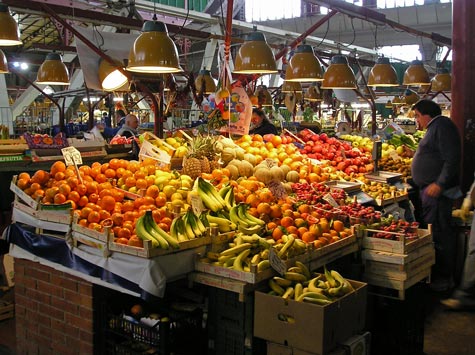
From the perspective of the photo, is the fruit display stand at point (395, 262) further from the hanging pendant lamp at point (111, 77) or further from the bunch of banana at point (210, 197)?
the hanging pendant lamp at point (111, 77)

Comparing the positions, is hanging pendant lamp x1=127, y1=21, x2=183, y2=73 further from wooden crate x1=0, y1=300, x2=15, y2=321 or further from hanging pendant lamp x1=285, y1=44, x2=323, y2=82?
wooden crate x1=0, y1=300, x2=15, y2=321

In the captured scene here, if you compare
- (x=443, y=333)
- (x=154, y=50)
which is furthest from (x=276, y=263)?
(x=443, y=333)

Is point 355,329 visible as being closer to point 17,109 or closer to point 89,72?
point 89,72

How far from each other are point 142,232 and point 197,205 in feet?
1.92

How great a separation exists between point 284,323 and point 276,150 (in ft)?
10.2

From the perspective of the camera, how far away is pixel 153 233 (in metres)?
3.35

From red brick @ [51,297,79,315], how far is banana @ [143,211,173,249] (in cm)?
80

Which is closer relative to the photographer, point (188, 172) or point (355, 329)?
point (355, 329)

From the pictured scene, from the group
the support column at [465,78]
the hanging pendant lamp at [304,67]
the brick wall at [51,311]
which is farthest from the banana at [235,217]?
the support column at [465,78]

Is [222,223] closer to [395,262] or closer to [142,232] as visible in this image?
[142,232]

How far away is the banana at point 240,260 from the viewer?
3.28 m

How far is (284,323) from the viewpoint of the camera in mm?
2947

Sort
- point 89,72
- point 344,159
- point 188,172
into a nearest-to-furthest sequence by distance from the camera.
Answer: point 188,172 → point 89,72 → point 344,159

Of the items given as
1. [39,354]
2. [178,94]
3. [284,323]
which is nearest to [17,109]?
[178,94]
